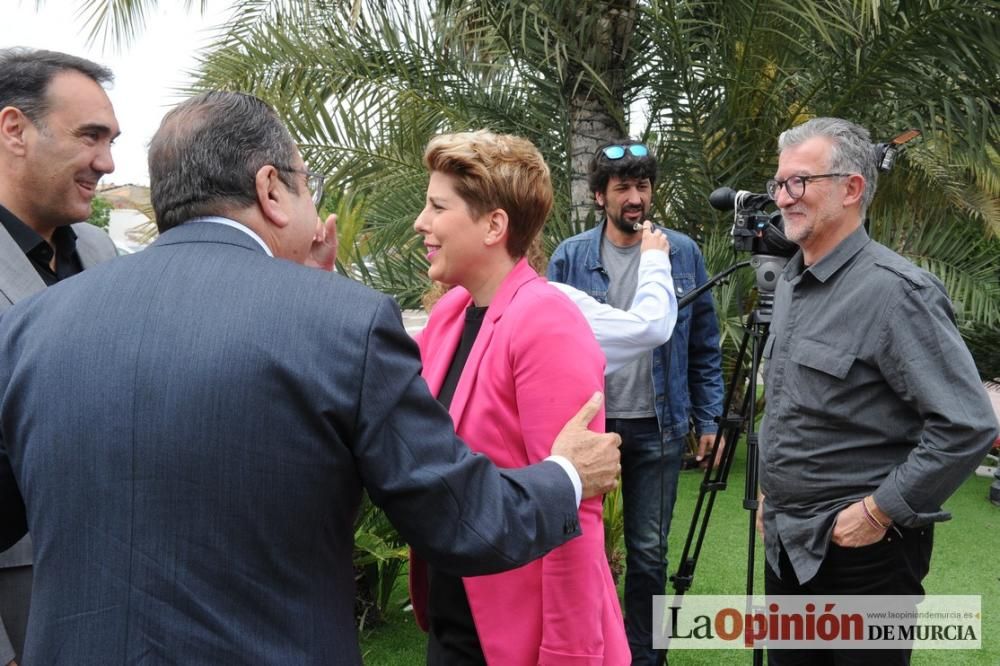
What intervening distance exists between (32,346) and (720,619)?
3547 millimetres

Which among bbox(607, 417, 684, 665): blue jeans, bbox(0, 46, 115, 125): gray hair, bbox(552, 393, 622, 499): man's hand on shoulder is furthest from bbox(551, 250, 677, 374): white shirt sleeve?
bbox(0, 46, 115, 125): gray hair

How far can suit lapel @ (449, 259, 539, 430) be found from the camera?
76.4 inches

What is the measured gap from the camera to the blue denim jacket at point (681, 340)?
3.64 metres

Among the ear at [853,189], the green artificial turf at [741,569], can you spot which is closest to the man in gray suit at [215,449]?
the ear at [853,189]

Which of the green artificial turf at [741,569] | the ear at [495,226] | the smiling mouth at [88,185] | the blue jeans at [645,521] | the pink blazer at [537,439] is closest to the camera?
the pink blazer at [537,439]

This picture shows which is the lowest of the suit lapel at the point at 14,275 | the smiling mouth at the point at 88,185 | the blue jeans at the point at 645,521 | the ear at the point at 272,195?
the blue jeans at the point at 645,521

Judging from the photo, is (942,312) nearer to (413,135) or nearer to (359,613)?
(359,613)

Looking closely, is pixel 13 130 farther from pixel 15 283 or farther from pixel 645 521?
pixel 645 521

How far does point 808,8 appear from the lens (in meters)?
5.29

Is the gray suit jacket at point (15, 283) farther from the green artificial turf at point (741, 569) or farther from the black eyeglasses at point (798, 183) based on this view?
the green artificial turf at point (741, 569)

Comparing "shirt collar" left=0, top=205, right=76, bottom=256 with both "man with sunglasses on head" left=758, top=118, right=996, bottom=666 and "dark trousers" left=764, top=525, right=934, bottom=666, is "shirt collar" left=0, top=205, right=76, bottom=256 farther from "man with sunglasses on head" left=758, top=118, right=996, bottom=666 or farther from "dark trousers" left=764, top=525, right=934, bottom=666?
"dark trousers" left=764, top=525, right=934, bottom=666

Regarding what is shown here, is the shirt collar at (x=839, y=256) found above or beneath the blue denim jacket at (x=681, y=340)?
above

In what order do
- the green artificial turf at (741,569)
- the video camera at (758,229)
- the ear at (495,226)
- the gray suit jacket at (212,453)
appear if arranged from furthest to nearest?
the green artificial turf at (741,569)
the video camera at (758,229)
the ear at (495,226)
the gray suit jacket at (212,453)

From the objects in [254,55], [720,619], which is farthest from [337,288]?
[254,55]
